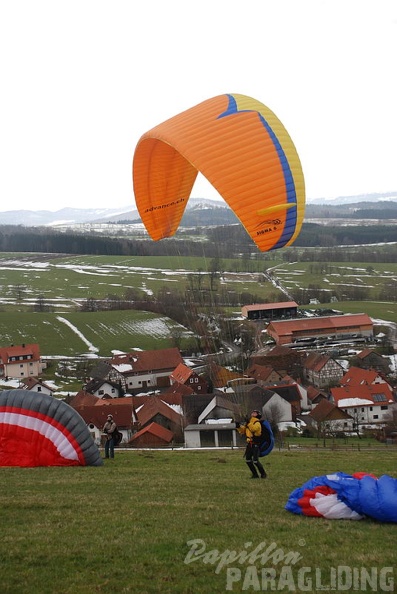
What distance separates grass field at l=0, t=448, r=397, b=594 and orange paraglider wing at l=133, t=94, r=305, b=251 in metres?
4.77

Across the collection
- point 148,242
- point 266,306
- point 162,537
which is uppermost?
point 162,537

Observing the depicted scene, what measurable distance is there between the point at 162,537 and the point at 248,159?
749 cm

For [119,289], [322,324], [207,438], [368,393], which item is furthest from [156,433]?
[119,289]

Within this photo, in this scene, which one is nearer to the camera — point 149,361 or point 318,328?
point 149,361

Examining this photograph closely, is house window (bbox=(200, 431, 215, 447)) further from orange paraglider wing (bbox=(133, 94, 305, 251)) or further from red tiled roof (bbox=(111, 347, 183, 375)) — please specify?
red tiled roof (bbox=(111, 347, 183, 375))

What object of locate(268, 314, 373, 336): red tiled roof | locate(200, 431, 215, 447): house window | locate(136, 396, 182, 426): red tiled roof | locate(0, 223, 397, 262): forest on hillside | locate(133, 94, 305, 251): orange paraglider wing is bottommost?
locate(268, 314, 373, 336): red tiled roof

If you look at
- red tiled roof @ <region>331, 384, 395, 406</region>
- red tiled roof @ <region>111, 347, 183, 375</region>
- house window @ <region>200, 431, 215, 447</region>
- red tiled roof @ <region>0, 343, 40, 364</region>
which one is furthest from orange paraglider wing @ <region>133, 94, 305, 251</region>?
red tiled roof @ <region>0, 343, 40, 364</region>

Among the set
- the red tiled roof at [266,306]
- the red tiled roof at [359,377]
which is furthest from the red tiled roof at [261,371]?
the red tiled roof at [266,306]

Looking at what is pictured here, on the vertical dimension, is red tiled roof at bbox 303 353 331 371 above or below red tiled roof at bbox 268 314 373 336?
below

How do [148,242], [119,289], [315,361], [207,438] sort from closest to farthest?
[207,438] → [315,361] → [119,289] → [148,242]

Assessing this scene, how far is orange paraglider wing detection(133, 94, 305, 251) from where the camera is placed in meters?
11.8

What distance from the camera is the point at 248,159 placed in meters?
12.1

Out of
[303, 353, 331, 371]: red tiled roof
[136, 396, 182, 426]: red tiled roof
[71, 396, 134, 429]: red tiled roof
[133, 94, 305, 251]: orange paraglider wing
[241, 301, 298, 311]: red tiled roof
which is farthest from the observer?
[241, 301, 298, 311]: red tiled roof

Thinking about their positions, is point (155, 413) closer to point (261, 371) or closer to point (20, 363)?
point (261, 371)
